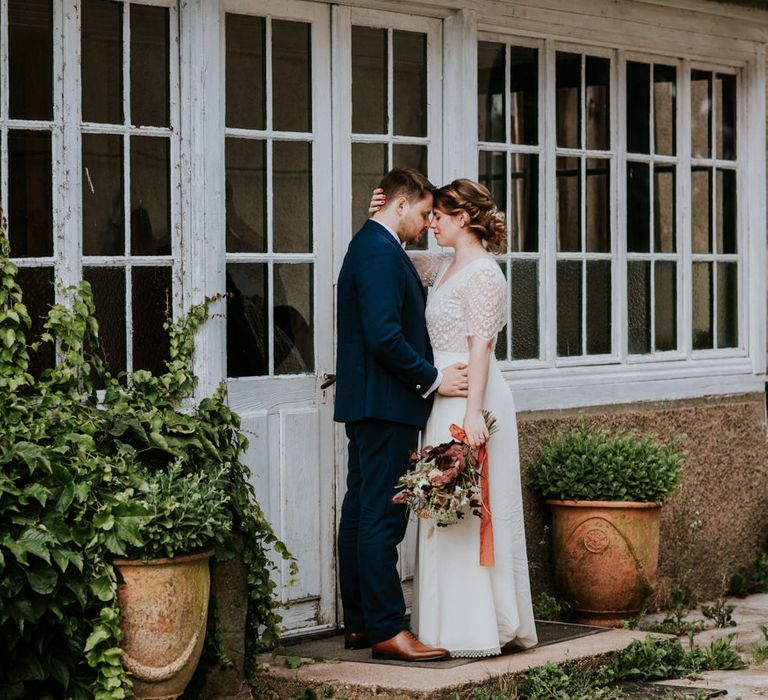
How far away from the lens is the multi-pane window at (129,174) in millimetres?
5867

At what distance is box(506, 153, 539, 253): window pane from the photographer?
7.87 m

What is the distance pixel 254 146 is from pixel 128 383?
1257 mm

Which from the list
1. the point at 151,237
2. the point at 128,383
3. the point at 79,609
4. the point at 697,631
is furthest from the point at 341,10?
the point at 697,631

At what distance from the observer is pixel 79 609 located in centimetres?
507

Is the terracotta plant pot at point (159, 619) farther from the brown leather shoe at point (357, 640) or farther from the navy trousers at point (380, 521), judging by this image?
the brown leather shoe at point (357, 640)

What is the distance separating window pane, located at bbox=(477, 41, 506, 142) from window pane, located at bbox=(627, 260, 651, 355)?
134 cm

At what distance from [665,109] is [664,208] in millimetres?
586

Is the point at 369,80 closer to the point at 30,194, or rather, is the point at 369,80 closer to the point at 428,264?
the point at 428,264

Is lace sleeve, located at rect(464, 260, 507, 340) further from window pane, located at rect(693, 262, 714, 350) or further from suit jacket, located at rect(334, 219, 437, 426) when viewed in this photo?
window pane, located at rect(693, 262, 714, 350)

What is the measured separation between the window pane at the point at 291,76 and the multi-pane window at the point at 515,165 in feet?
4.01

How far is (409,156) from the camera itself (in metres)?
7.23

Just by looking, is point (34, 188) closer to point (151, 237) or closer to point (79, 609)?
point (151, 237)

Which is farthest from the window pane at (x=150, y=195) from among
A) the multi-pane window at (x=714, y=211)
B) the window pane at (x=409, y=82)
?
the multi-pane window at (x=714, y=211)

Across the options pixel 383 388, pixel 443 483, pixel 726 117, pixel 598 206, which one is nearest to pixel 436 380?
pixel 383 388
